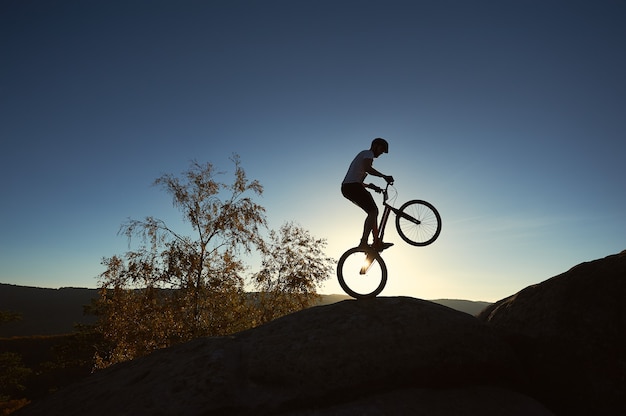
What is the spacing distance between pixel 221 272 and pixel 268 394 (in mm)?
17563

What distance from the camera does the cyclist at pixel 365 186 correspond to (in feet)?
25.2

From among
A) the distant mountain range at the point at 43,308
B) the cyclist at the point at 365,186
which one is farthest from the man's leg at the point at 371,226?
the distant mountain range at the point at 43,308

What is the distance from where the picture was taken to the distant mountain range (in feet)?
367

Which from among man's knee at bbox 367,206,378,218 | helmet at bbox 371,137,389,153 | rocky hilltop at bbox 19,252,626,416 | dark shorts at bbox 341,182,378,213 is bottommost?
rocky hilltop at bbox 19,252,626,416

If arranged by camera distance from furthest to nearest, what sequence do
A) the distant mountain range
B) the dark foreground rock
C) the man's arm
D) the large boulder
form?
the distant mountain range, the man's arm, the large boulder, the dark foreground rock

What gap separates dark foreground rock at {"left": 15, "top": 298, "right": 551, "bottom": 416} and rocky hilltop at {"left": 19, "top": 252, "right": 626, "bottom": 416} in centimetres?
2

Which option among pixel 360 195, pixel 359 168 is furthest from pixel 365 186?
pixel 359 168

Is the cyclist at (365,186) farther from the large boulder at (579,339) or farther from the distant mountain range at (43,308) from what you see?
the distant mountain range at (43,308)

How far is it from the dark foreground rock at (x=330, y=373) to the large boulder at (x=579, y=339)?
65cm

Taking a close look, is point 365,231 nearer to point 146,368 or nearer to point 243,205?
point 146,368

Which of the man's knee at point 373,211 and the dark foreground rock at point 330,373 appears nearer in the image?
the dark foreground rock at point 330,373

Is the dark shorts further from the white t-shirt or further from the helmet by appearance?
the helmet

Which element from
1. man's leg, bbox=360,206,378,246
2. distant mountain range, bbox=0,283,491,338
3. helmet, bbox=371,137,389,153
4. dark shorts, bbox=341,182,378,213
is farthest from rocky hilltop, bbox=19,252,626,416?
distant mountain range, bbox=0,283,491,338

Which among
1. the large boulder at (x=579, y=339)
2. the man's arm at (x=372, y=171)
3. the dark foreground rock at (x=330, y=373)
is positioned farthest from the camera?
the man's arm at (x=372, y=171)
